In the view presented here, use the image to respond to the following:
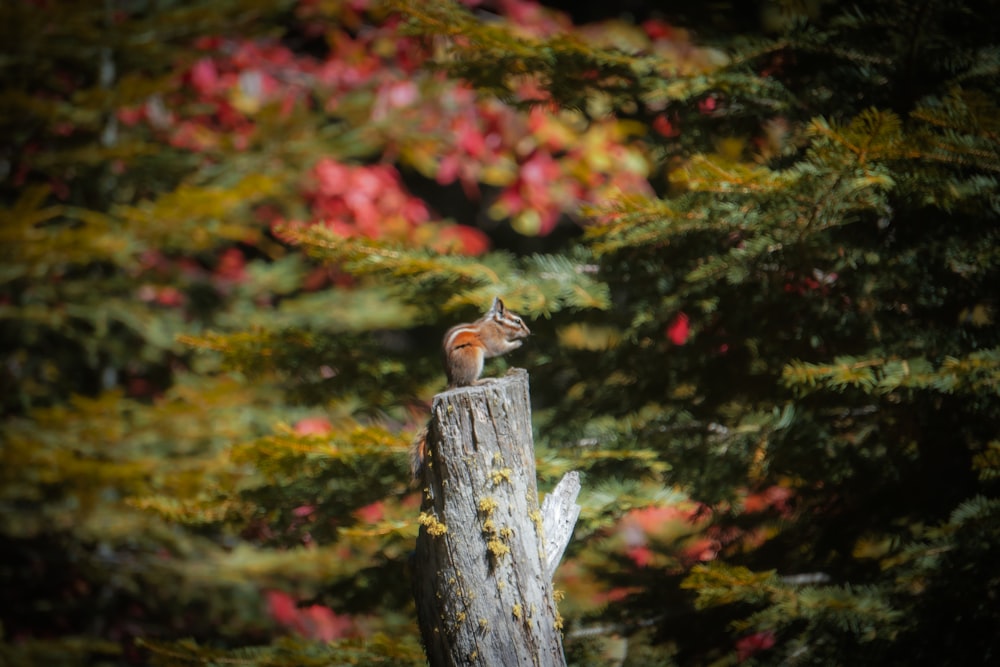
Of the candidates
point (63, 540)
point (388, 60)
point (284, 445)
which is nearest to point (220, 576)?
point (63, 540)

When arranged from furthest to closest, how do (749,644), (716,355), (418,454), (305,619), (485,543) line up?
(305,619), (749,644), (716,355), (418,454), (485,543)

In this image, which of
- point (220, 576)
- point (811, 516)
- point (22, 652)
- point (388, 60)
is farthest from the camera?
point (388, 60)

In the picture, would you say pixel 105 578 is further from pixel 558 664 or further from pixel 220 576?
pixel 558 664

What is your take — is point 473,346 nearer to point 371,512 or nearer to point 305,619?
point 371,512

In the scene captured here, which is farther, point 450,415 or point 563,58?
point 563,58

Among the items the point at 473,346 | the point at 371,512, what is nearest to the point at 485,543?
the point at 473,346

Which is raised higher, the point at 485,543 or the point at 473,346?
the point at 473,346
